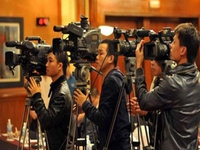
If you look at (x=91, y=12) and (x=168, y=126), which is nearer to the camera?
(x=168, y=126)

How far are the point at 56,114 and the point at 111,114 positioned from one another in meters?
0.38

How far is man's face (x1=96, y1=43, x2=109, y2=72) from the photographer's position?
2910mm

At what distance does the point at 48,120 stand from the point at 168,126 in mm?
876

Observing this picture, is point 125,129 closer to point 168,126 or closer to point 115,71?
point 115,71

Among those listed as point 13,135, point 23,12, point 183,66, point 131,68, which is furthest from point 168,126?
point 23,12

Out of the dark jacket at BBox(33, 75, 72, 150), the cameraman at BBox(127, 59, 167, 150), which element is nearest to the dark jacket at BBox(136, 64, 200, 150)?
the cameraman at BBox(127, 59, 167, 150)

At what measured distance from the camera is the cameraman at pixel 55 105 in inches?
115

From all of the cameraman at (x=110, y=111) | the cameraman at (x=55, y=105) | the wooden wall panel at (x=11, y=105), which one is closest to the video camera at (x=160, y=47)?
the cameraman at (x=110, y=111)

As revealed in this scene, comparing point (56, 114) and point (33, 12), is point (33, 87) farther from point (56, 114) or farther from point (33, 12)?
point (33, 12)

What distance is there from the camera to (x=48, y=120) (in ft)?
9.48

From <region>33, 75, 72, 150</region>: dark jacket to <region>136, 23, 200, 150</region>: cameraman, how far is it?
2.53ft

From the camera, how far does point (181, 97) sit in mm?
2295

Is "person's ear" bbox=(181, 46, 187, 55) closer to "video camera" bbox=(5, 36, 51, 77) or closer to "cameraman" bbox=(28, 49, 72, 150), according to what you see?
"cameraman" bbox=(28, 49, 72, 150)

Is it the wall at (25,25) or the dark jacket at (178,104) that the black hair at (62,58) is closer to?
the dark jacket at (178,104)
